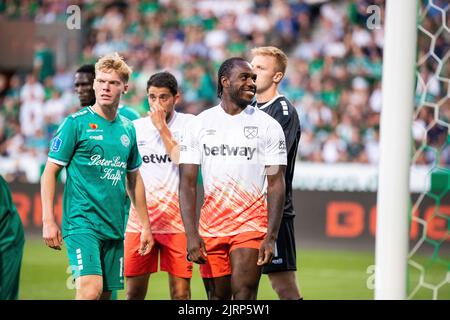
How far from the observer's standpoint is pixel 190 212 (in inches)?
225

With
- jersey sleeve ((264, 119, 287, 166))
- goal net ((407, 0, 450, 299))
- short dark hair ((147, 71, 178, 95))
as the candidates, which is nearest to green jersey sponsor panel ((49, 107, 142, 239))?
short dark hair ((147, 71, 178, 95))

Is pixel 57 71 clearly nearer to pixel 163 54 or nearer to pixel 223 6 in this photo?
pixel 163 54

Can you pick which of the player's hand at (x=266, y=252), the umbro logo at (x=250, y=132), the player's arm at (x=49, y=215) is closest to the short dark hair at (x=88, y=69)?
the player's arm at (x=49, y=215)

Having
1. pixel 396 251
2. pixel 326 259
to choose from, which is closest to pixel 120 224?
pixel 396 251

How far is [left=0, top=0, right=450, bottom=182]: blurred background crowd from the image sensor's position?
49.3 feet

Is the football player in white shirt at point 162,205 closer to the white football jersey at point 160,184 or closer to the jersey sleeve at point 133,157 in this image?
the white football jersey at point 160,184

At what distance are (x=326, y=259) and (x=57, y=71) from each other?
21.7 ft

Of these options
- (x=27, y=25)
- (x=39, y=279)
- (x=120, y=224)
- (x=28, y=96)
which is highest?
(x=27, y=25)

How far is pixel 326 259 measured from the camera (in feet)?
43.3

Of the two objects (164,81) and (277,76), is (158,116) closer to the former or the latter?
(164,81)

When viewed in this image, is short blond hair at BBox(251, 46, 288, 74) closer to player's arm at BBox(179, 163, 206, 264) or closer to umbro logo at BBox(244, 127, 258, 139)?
umbro logo at BBox(244, 127, 258, 139)

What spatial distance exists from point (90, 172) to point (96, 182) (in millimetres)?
77

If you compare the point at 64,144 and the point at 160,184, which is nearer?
the point at 64,144

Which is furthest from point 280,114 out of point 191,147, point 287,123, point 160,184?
point 160,184
